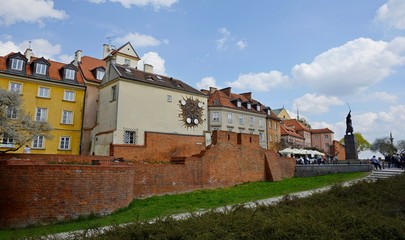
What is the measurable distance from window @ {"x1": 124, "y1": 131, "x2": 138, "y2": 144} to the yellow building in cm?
841

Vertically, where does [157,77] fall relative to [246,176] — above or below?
above

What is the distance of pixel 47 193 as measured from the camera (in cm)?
1184

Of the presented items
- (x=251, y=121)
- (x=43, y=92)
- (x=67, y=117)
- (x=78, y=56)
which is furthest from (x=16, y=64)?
(x=251, y=121)

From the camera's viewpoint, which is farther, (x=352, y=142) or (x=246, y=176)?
(x=352, y=142)

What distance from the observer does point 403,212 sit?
320 inches

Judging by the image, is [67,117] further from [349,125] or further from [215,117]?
[349,125]

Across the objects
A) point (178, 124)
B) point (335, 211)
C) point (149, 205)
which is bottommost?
point (149, 205)

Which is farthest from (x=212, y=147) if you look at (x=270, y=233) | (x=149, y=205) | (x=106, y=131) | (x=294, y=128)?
(x=294, y=128)

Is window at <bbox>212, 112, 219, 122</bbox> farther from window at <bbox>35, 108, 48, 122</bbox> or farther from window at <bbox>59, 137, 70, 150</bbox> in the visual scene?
window at <bbox>35, 108, 48, 122</bbox>

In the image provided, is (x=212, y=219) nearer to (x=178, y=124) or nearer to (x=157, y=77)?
(x=178, y=124)

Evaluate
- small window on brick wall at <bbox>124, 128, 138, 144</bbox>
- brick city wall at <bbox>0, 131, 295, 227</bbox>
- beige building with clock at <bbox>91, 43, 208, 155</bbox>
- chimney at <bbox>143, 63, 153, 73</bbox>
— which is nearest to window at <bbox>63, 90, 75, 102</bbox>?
beige building with clock at <bbox>91, 43, 208, 155</bbox>

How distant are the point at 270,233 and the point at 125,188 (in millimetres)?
9732

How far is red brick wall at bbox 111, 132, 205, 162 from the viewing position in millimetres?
20938

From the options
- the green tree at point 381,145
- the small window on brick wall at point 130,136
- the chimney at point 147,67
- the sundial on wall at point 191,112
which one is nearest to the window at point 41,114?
the small window on brick wall at point 130,136
